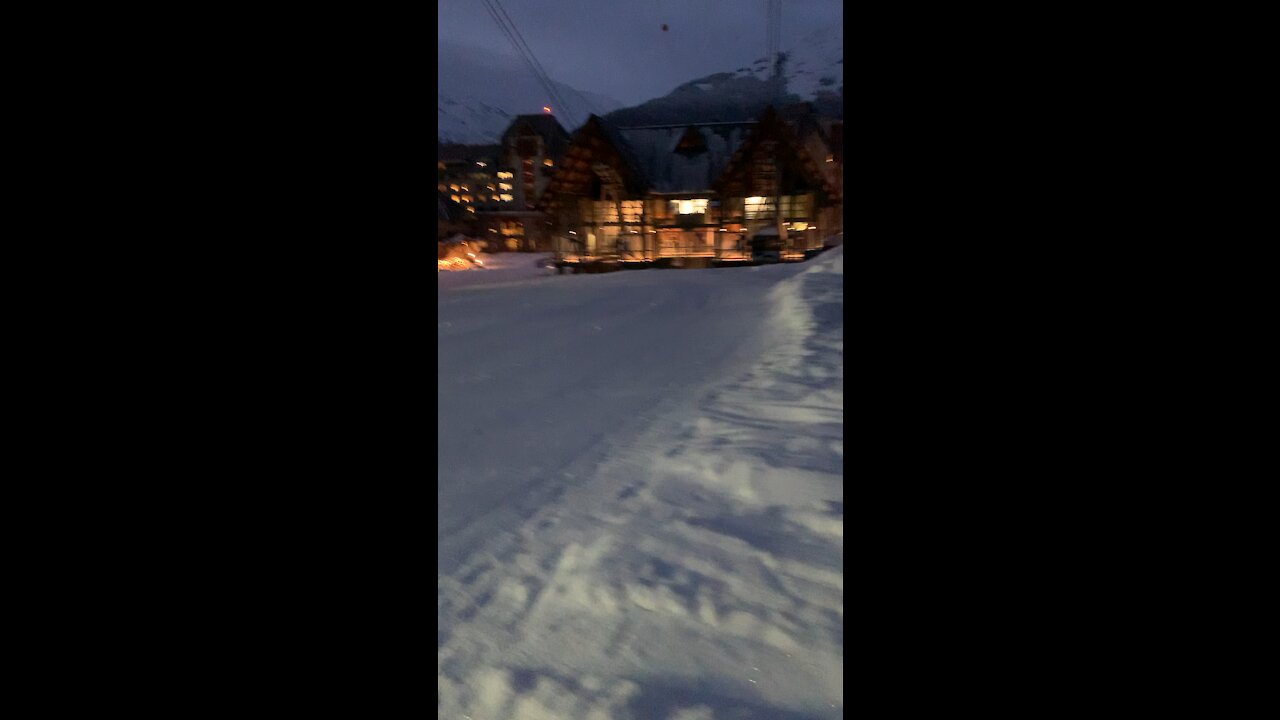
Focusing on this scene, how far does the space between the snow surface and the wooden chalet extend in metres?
17.2

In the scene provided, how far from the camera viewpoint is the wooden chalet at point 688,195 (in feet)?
75.4

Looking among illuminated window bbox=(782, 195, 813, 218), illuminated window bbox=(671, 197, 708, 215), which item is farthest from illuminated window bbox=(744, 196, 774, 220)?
illuminated window bbox=(671, 197, 708, 215)

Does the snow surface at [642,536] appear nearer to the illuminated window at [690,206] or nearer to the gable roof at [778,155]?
the gable roof at [778,155]

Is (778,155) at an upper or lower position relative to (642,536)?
upper

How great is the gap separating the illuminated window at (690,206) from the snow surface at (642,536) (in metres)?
17.9

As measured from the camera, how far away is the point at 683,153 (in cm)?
2509

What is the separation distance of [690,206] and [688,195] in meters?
0.42

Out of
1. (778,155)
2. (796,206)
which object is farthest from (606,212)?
(796,206)

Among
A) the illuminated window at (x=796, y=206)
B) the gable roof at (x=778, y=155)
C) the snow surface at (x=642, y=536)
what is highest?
the gable roof at (x=778, y=155)

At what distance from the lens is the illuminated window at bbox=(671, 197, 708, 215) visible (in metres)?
24.3

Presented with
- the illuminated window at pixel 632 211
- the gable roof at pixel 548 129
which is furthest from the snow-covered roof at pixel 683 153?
the gable roof at pixel 548 129

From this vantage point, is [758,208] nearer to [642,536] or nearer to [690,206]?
[690,206]
